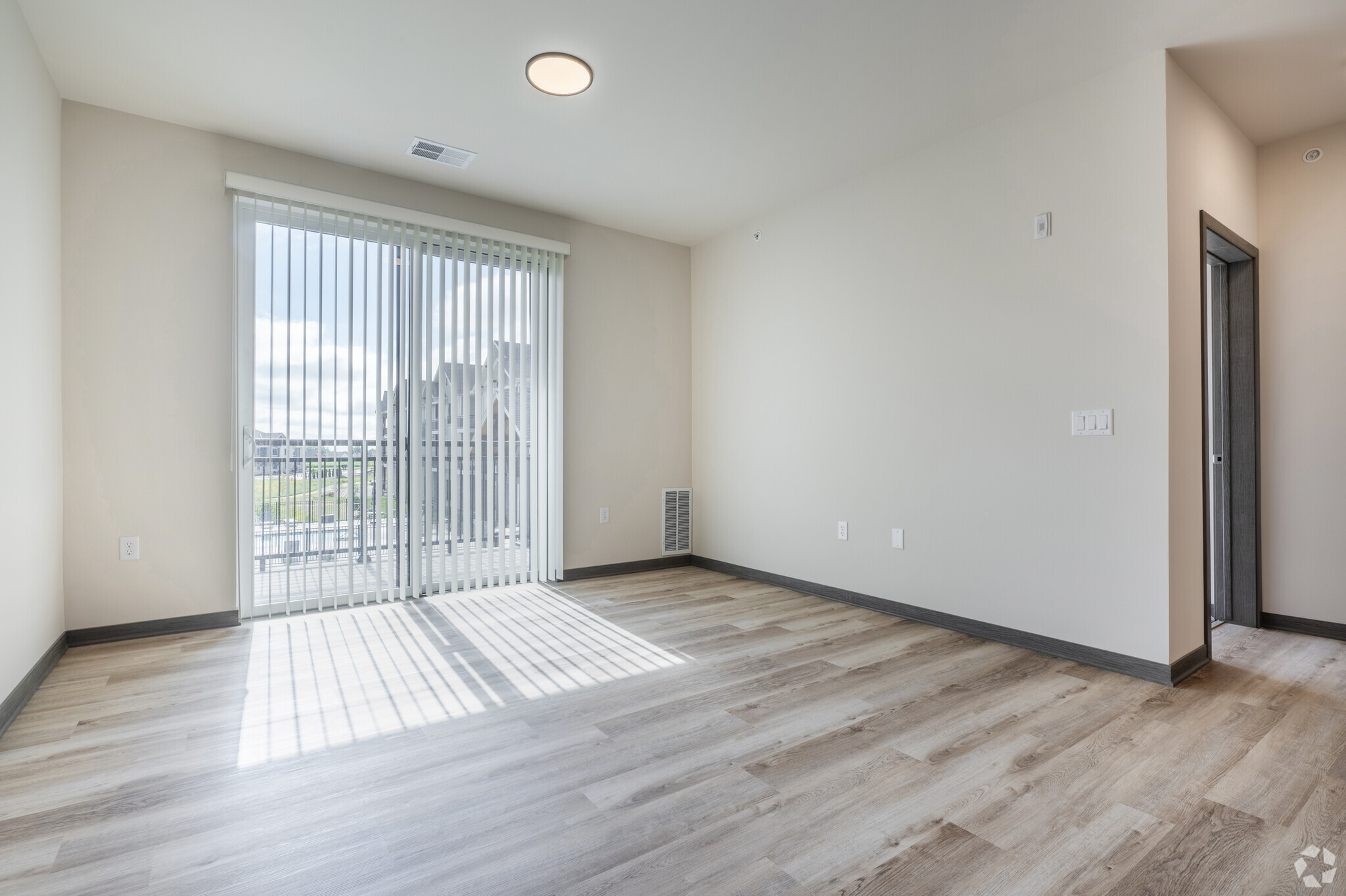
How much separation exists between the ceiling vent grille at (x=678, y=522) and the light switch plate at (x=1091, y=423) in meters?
3.07

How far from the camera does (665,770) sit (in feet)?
6.63

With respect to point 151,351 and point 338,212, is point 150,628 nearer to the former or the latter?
point 151,351

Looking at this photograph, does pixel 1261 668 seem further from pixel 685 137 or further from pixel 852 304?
pixel 685 137

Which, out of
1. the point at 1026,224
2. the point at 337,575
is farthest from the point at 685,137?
the point at 337,575

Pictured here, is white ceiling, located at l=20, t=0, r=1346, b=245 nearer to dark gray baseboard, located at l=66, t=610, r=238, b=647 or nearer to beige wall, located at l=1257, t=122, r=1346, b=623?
beige wall, located at l=1257, t=122, r=1346, b=623

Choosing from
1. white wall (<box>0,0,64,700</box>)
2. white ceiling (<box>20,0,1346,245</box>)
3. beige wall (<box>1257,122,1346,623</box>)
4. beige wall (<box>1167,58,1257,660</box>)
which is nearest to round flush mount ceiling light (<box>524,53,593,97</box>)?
white ceiling (<box>20,0,1346,245</box>)

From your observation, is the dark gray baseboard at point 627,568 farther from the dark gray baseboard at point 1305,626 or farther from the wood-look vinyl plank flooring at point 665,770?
the dark gray baseboard at point 1305,626

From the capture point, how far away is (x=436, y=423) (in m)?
4.25

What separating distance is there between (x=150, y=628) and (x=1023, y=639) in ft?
14.6

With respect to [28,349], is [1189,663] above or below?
below

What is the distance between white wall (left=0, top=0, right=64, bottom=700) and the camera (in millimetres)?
2369

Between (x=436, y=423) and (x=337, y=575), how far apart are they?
108 cm
